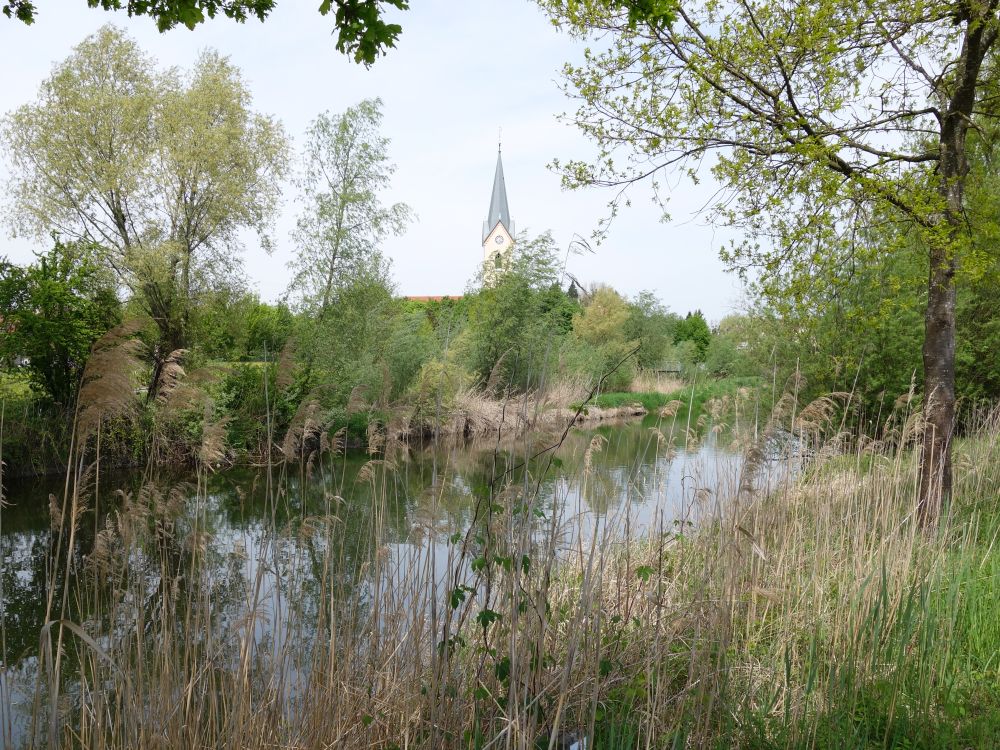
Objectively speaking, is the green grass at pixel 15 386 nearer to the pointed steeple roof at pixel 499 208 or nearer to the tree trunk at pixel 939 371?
the tree trunk at pixel 939 371

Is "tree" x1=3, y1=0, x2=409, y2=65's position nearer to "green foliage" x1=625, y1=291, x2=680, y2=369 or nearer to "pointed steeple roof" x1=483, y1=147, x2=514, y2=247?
"green foliage" x1=625, y1=291, x2=680, y2=369

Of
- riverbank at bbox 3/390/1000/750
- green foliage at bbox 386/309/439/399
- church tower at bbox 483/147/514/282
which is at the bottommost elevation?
riverbank at bbox 3/390/1000/750

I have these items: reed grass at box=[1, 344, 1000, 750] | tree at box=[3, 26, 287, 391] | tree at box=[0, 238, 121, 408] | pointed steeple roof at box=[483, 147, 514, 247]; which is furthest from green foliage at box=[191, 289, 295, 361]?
pointed steeple roof at box=[483, 147, 514, 247]

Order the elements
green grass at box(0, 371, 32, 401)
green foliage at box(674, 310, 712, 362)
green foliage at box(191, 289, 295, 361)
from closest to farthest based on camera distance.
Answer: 1. green grass at box(0, 371, 32, 401)
2. green foliage at box(191, 289, 295, 361)
3. green foliage at box(674, 310, 712, 362)

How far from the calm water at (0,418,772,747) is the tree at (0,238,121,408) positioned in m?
1.80

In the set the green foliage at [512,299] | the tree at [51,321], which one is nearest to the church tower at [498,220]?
the green foliage at [512,299]

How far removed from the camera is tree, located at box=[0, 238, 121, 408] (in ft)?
39.2

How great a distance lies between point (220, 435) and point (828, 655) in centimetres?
295

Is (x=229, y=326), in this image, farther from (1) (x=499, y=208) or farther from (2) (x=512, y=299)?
(1) (x=499, y=208)

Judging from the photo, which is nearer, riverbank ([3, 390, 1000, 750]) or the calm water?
riverbank ([3, 390, 1000, 750])

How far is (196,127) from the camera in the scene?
730 inches

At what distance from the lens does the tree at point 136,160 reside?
1808cm

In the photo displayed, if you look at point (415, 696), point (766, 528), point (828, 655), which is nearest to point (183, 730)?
point (415, 696)

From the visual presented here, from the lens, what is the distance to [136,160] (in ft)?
59.4
